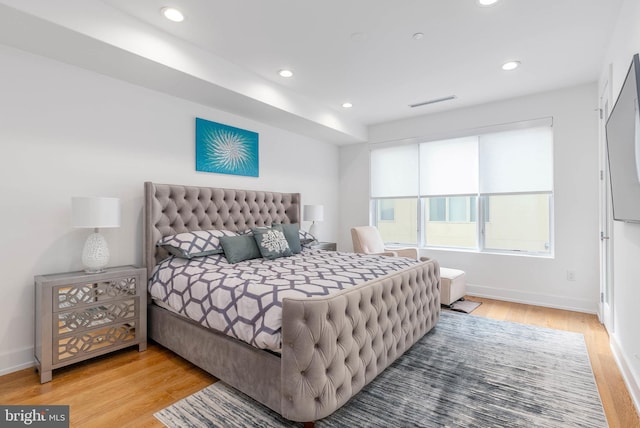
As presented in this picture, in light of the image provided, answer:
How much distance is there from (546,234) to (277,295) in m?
3.76

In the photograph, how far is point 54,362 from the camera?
216 cm

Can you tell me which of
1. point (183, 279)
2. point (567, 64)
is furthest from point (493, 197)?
point (183, 279)

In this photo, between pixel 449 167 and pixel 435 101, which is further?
pixel 449 167

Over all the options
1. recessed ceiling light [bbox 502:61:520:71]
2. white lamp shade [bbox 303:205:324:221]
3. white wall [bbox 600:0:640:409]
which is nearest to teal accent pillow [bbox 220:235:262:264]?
white lamp shade [bbox 303:205:324:221]

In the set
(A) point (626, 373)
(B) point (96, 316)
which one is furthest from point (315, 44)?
(A) point (626, 373)

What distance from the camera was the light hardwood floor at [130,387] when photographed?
1.78 m

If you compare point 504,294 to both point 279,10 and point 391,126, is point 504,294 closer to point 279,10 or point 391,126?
point 391,126

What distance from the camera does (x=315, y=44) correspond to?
2762 mm

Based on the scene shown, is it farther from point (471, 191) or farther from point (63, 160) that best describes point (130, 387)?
point (471, 191)

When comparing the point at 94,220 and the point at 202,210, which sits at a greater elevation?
the point at 202,210

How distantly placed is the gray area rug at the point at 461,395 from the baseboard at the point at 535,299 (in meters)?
1.12

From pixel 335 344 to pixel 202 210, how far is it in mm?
2285

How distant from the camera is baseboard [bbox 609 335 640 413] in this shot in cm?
186

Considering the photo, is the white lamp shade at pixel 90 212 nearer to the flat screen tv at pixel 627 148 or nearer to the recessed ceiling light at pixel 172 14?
the recessed ceiling light at pixel 172 14
